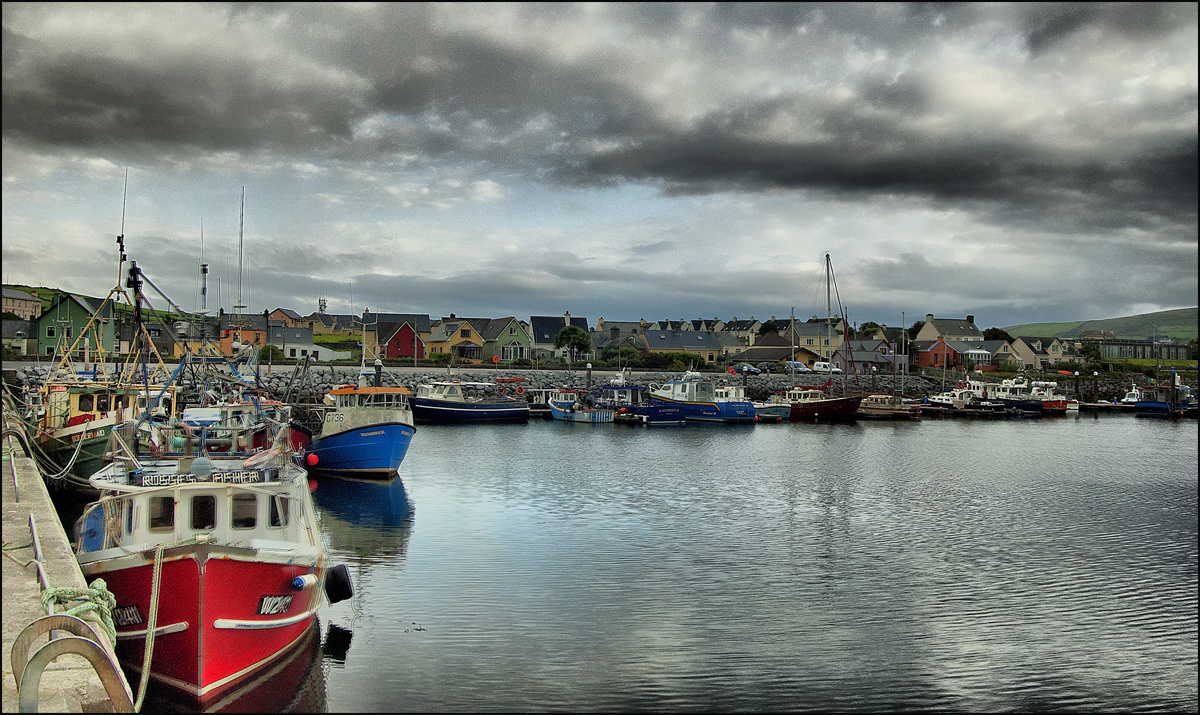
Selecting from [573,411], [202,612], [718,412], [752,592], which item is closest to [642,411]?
[573,411]

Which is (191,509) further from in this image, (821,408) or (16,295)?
(16,295)

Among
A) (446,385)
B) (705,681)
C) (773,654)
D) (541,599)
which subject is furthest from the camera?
(446,385)

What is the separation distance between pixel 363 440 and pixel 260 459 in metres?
19.8

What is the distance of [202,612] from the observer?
12453 mm

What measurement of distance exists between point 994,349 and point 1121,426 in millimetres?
59544

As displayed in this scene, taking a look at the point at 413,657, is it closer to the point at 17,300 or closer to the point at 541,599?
the point at 541,599

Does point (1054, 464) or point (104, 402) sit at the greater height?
point (104, 402)

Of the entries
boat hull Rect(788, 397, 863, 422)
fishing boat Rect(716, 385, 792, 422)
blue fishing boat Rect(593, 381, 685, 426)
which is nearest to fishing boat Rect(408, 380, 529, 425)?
blue fishing boat Rect(593, 381, 685, 426)

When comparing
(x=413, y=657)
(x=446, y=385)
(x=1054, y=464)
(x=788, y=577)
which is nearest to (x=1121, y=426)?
(x=1054, y=464)

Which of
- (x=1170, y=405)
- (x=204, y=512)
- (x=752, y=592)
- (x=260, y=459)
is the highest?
(x=260, y=459)

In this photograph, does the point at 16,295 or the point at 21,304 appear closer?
the point at 16,295

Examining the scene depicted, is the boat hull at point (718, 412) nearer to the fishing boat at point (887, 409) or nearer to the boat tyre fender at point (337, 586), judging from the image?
the fishing boat at point (887, 409)

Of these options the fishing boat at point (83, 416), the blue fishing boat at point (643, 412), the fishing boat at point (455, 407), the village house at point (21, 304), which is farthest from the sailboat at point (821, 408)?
the village house at point (21, 304)

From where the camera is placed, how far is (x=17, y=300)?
134875 mm
